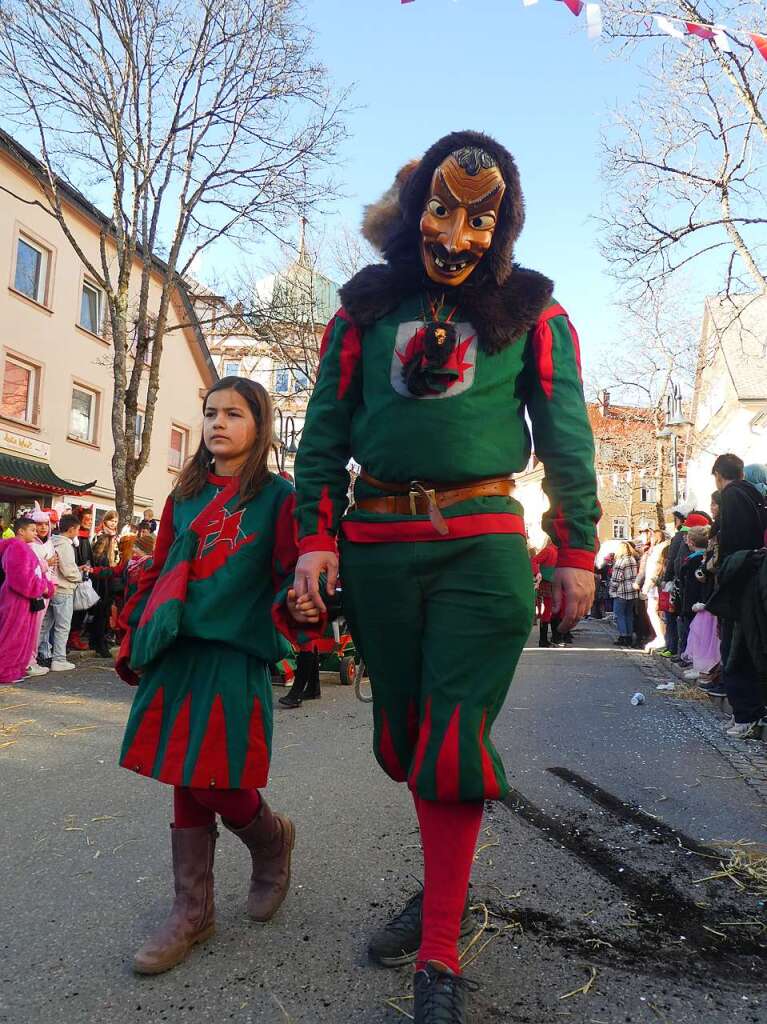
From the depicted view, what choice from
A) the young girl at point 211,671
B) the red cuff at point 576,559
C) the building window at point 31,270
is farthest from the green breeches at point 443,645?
the building window at point 31,270

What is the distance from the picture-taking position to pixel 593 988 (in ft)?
6.96

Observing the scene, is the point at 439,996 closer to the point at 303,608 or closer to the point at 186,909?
the point at 186,909

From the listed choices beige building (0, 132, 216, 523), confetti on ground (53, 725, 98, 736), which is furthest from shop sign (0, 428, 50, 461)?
confetti on ground (53, 725, 98, 736)

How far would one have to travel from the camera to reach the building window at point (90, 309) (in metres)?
21.5

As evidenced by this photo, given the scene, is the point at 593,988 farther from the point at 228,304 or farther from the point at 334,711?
the point at 228,304

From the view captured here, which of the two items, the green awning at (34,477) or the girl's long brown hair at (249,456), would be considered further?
the green awning at (34,477)

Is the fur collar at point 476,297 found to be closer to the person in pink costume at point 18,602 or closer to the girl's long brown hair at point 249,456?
the girl's long brown hair at point 249,456

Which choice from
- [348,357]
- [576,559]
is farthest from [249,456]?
[576,559]

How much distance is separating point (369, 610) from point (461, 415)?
0.59 meters

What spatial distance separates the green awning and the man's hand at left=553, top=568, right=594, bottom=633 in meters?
16.8

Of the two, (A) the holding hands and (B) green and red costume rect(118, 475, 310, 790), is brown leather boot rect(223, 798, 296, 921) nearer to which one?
(B) green and red costume rect(118, 475, 310, 790)

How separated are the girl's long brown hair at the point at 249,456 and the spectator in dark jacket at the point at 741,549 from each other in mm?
3918

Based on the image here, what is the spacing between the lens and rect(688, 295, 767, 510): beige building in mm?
24953

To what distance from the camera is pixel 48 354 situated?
19766 mm
